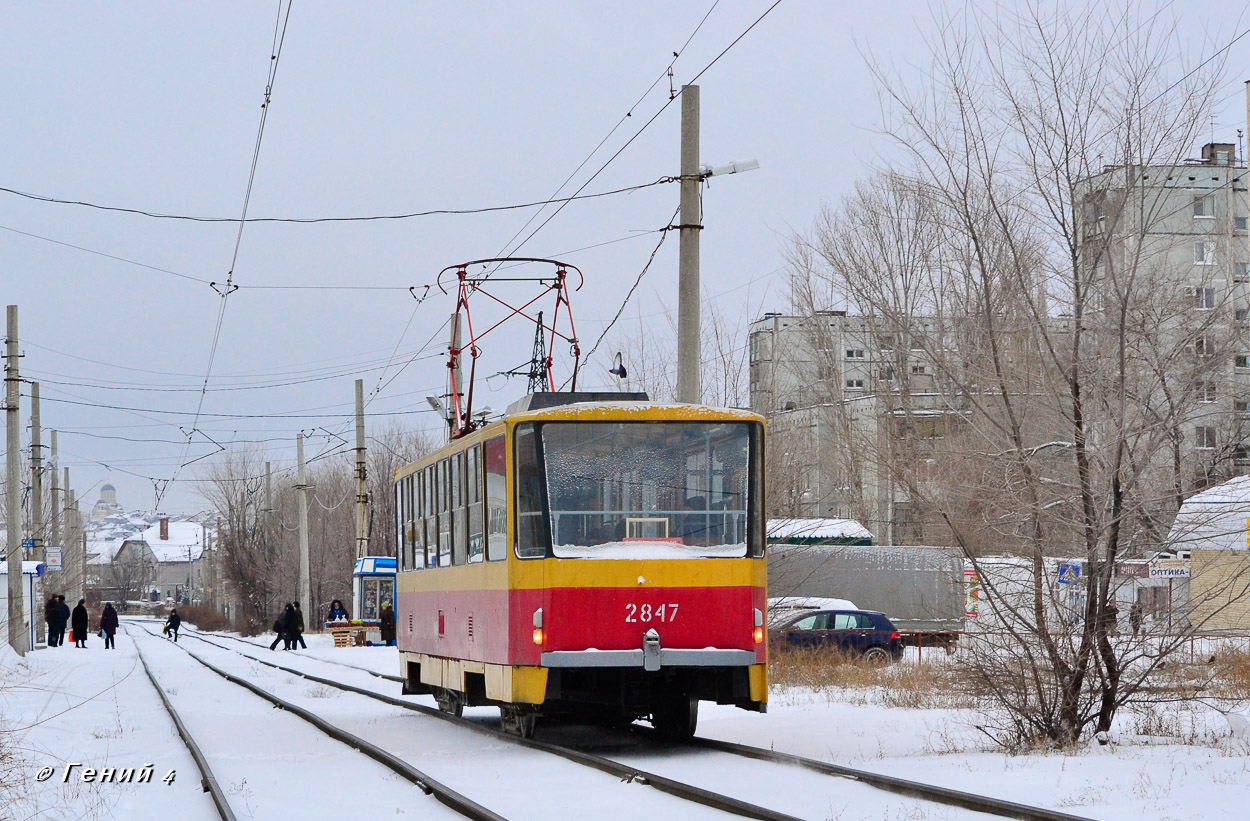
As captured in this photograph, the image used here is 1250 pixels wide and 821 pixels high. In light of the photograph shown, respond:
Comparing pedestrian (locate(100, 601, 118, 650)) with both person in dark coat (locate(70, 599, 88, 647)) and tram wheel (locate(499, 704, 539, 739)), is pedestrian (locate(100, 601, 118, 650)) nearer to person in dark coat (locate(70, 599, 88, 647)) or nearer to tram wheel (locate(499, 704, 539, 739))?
person in dark coat (locate(70, 599, 88, 647))

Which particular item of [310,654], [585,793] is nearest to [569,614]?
[585,793]

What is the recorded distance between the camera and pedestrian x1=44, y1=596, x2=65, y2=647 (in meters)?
41.3

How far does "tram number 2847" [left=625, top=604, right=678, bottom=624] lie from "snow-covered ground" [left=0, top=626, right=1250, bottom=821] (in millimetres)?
1135

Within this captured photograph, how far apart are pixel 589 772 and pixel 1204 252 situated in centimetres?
677

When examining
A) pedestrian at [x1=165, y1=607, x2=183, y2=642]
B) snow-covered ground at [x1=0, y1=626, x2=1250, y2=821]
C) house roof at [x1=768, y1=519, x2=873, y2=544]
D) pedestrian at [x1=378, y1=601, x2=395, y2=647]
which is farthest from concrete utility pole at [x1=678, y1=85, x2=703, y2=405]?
pedestrian at [x1=165, y1=607, x2=183, y2=642]

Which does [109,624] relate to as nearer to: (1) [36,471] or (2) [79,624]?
(2) [79,624]

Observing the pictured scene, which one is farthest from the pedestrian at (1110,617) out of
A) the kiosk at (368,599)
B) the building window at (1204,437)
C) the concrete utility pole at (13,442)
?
the kiosk at (368,599)

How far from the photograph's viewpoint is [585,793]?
10367 millimetres

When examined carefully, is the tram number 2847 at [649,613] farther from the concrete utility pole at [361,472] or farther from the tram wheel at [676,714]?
the concrete utility pole at [361,472]

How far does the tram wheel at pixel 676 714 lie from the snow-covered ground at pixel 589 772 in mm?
721

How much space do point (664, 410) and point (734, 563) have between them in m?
1.46

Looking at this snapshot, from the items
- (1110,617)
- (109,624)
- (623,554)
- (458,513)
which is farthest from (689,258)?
(109,624)

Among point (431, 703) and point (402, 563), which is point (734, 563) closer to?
point (402, 563)

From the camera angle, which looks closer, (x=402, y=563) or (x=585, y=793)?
(x=585, y=793)
